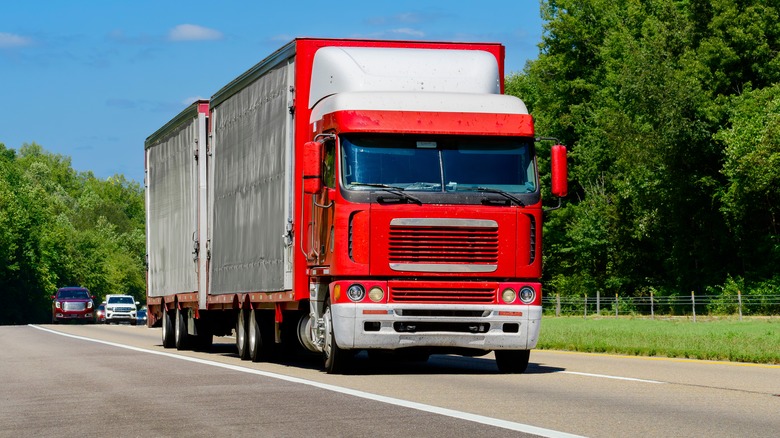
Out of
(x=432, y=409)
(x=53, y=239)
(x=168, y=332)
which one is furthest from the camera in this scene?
(x=53, y=239)

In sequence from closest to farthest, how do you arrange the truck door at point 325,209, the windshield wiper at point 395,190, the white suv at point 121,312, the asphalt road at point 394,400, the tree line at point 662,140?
1. the asphalt road at point 394,400
2. the windshield wiper at point 395,190
3. the truck door at point 325,209
4. the tree line at point 662,140
5. the white suv at point 121,312

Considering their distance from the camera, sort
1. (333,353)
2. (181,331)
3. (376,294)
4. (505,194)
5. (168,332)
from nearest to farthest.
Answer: (376,294)
(505,194)
(333,353)
(181,331)
(168,332)

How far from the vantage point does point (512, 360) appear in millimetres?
19016

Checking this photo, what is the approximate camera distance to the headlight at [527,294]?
18.0 m

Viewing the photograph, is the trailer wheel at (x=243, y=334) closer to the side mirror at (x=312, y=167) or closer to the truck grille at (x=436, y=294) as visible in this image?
the side mirror at (x=312, y=167)

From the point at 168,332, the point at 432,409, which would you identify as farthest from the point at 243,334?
the point at 432,409

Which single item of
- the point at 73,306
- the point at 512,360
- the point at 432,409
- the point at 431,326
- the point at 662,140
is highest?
the point at 662,140

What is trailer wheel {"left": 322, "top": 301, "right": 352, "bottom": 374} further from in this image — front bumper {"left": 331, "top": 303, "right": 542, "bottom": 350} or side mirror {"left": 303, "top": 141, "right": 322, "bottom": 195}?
side mirror {"left": 303, "top": 141, "right": 322, "bottom": 195}

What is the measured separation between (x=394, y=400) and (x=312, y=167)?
4.72m

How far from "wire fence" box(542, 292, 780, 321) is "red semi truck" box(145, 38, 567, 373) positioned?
1203 inches

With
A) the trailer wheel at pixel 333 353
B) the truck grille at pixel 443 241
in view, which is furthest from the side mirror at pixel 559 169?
the trailer wheel at pixel 333 353

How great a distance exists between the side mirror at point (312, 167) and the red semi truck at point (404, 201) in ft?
0.06

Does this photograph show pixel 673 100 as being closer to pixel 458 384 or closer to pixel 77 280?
pixel 458 384

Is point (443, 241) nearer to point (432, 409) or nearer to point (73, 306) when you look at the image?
point (432, 409)
